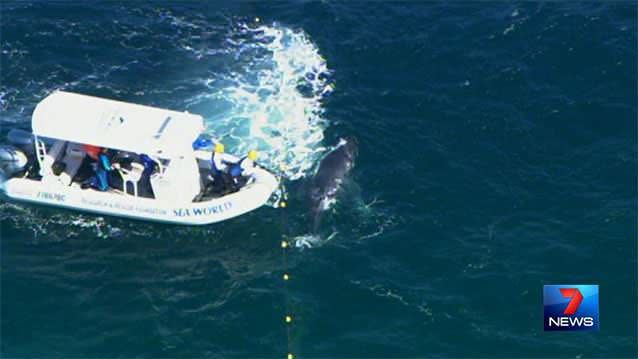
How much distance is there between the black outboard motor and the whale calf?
16.4m

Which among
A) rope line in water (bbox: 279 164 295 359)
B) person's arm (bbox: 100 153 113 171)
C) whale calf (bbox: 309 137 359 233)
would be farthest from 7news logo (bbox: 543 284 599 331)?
person's arm (bbox: 100 153 113 171)

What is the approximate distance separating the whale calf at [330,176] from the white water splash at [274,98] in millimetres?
1051

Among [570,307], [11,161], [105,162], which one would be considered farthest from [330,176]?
[11,161]

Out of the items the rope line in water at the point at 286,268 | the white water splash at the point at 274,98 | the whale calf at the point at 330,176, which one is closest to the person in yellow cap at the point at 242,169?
the rope line in water at the point at 286,268

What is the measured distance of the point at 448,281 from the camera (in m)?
48.5

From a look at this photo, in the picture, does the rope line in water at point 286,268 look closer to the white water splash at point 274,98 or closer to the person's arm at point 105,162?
the white water splash at point 274,98

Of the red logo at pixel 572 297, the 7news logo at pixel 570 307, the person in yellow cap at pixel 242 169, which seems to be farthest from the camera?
the person in yellow cap at pixel 242 169

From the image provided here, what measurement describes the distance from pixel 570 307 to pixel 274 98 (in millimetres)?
24049

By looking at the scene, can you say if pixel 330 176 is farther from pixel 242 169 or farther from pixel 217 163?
pixel 217 163

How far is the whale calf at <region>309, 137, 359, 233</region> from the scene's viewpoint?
52.4 meters

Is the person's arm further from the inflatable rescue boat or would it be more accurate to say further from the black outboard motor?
the black outboard motor

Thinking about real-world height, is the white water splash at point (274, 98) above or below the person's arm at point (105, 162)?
above

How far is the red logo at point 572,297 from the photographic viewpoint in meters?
46.6

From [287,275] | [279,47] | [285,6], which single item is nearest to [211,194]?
[287,275]
